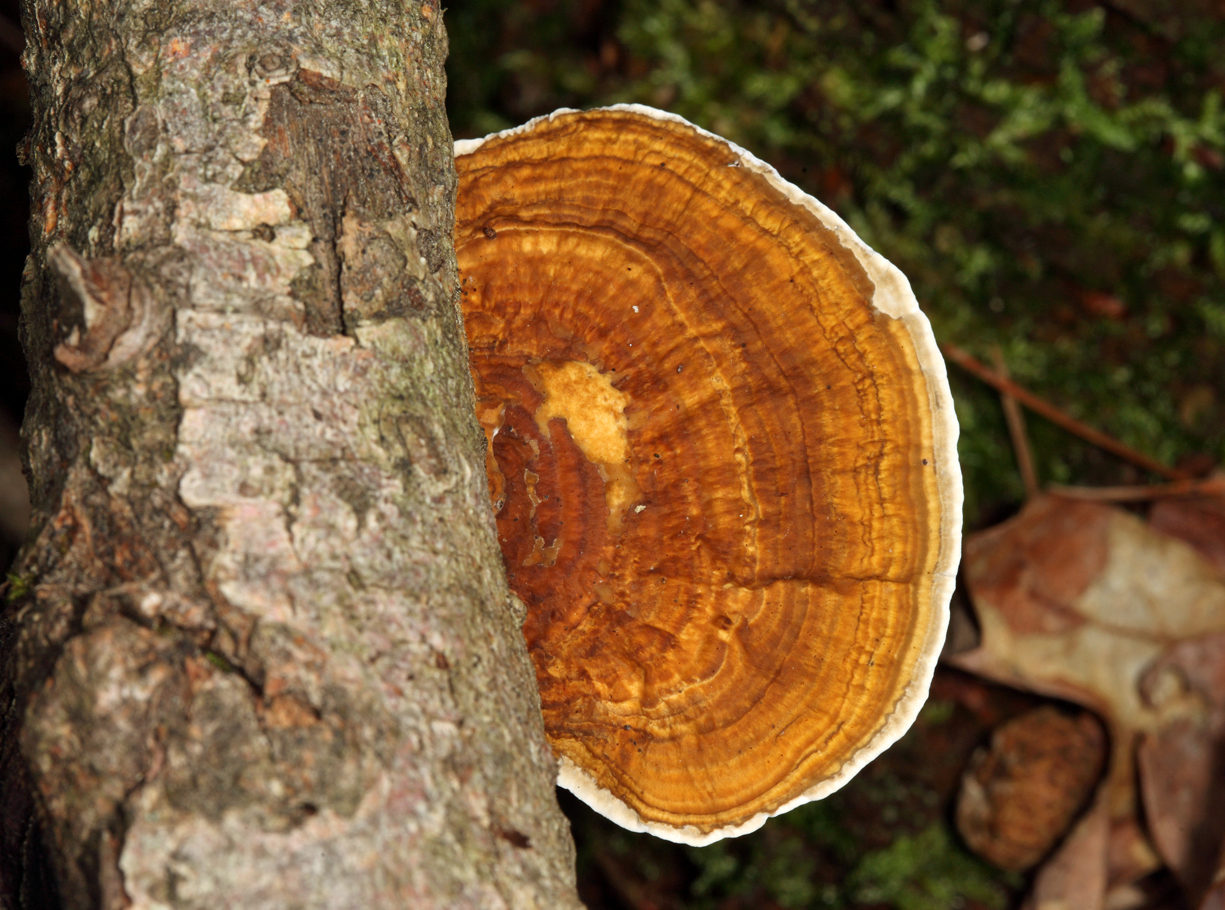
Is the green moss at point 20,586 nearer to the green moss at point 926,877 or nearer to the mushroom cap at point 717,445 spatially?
the mushroom cap at point 717,445

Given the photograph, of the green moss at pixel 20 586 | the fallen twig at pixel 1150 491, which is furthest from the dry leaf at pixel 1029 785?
the green moss at pixel 20 586

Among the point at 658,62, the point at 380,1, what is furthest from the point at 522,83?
the point at 380,1

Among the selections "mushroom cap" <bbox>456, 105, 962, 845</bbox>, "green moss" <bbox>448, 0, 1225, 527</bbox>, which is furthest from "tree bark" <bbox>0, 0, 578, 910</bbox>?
"green moss" <bbox>448, 0, 1225, 527</bbox>

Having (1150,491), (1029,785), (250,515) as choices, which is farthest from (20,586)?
(1150,491)

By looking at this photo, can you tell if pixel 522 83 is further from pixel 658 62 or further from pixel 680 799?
pixel 680 799

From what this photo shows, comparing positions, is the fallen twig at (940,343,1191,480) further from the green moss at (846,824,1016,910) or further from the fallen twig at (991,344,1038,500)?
the green moss at (846,824,1016,910)

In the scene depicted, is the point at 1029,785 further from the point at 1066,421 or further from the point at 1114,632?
the point at 1066,421
